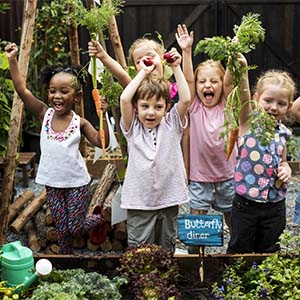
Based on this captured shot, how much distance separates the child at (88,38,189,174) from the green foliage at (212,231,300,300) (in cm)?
105

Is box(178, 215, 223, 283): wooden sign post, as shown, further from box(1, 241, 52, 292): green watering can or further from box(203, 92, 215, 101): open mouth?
box(203, 92, 215, 101): open mouth

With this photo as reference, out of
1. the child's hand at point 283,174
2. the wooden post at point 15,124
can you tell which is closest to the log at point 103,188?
the wooden post at point 15,124

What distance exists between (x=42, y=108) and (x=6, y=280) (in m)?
1.29

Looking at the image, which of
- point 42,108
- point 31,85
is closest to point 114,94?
point 42,108

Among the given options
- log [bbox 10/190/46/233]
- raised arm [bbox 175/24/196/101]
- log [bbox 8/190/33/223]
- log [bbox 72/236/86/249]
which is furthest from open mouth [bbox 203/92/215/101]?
log [bbox 8/190/33/223]

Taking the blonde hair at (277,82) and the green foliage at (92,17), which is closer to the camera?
the blonde hair at (277,82)

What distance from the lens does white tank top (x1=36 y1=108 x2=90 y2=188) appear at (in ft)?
13.2

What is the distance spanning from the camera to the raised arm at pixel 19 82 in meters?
3.79

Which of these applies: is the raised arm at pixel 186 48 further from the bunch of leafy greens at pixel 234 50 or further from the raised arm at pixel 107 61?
the bunch of leafy greens at pixel 234 50

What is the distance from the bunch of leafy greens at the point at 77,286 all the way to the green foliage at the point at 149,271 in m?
0.08

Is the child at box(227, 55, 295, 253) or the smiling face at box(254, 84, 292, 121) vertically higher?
the smiling face at box(254, 84, 292, 121)

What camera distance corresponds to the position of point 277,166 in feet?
12.0

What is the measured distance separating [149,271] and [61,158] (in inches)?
43.2

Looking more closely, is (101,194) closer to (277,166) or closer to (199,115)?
(199,115)
